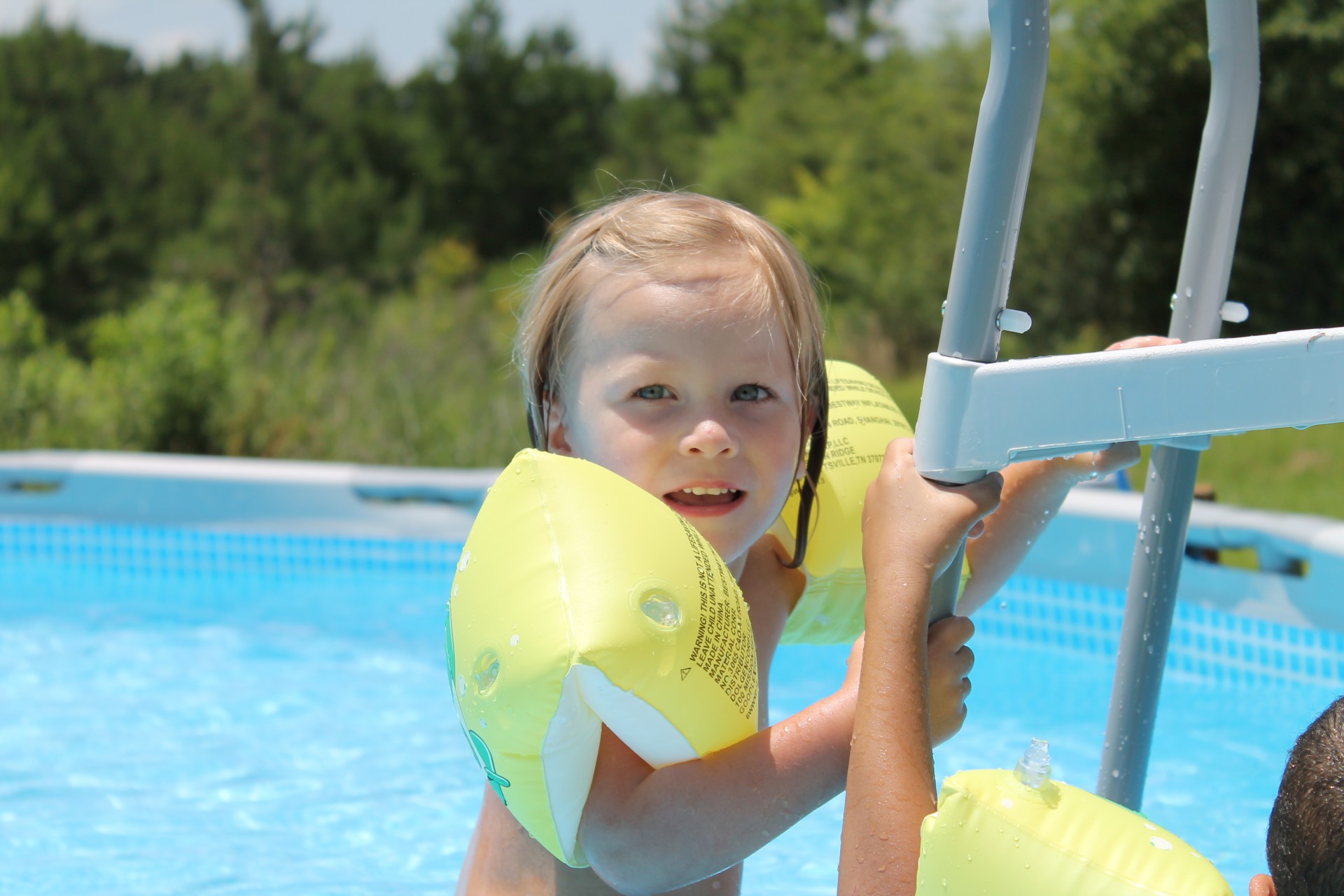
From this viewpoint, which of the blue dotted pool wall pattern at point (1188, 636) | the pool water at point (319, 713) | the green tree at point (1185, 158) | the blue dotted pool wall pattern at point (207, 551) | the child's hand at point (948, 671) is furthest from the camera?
the green tree at point (1185, 158)

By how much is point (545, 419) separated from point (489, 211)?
31.5 metres

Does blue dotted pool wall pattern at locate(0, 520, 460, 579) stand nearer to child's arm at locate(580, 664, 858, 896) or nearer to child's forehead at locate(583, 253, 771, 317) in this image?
child's forehead at locate(583, 253, 771, 317)

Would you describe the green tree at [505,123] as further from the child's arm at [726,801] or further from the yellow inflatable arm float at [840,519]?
the child's arm at [726,801]

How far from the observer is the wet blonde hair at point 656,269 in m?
2.06

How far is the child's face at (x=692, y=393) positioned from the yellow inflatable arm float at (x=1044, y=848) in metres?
0.76

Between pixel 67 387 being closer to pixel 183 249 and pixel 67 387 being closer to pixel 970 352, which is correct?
pixel 970 352

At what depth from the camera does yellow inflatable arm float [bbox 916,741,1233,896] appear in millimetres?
1234

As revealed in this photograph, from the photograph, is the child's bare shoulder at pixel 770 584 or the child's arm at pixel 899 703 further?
the child's bare shoulder at pixel 770 584

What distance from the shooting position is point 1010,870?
4.18 ft

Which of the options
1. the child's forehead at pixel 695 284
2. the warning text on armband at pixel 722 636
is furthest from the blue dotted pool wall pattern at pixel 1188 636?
the warning text on armband at pixel 722 636

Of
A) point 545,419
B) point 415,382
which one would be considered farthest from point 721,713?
point 415,382

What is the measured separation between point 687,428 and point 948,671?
0.61 metres

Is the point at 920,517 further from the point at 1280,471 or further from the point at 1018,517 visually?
the point at 1280,471

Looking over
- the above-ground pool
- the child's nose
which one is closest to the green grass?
the above-ground pool
